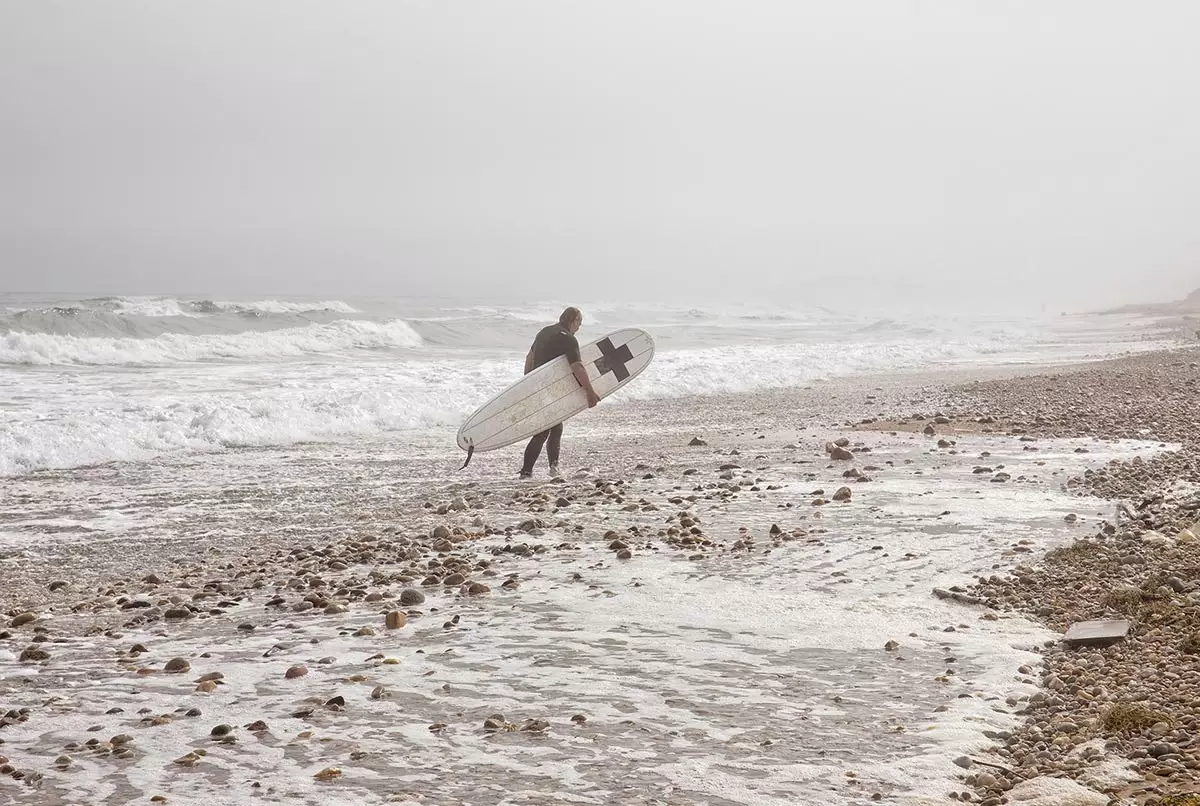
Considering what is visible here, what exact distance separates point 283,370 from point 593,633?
18669 mm

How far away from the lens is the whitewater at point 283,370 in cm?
1318

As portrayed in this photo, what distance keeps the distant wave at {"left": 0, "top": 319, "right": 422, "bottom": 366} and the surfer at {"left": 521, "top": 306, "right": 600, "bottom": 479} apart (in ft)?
54.2

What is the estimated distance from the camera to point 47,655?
5332 millimetres

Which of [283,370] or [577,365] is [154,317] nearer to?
[283,370]

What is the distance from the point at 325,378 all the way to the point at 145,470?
855 cm

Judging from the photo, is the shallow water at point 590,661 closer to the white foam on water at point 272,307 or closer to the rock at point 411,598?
the rock at point 411,598

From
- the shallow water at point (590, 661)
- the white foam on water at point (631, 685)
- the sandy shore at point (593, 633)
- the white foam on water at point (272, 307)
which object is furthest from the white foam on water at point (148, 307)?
the white foam on water at point (631, 685)

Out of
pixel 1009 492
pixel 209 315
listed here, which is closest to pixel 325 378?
pixel 1009 492

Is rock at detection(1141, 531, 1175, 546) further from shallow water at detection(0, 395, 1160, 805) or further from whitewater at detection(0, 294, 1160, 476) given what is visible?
whitewater at detection(0, 294, 1160, 476)

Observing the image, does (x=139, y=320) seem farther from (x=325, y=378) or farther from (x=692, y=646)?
(x=692, y=646)

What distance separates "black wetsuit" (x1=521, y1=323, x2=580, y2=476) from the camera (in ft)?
37.0

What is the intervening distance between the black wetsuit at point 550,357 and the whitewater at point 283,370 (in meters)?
3.45

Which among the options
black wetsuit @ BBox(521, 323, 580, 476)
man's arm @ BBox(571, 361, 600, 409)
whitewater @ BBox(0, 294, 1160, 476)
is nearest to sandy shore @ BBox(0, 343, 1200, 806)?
black wetsuit @ BBox(521, 323, 580, 476)

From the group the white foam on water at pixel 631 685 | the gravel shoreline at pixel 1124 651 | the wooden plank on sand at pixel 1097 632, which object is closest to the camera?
the gravel shoreline at pixel 1124 651
